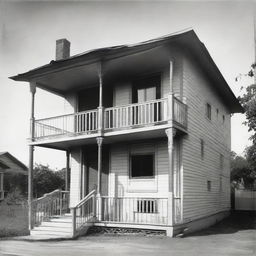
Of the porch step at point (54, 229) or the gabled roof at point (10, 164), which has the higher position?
the gabled roof at point (10, 164)

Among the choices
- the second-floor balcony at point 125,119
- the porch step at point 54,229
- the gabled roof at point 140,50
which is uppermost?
the gabled roof at point 140,50

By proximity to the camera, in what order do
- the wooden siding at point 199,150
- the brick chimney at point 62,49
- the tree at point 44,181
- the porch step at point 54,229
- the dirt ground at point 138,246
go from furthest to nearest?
the tree at point 44,181 < the brick chimney at point 62,49 < the wooden siding at point 199,150 < the porch step at point 54,229 < the dirt ground at point 138,246

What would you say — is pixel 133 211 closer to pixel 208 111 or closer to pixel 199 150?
pixel 199 150

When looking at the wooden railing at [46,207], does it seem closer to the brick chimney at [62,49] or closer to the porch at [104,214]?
the porch at [104,214]

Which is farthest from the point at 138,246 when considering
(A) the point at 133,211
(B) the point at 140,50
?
(B) the point at 140,50

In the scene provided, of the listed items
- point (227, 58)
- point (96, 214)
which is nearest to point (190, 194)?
point (96, 214)

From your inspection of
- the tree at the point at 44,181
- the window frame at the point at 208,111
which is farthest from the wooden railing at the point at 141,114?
the tree at the point at 44,181

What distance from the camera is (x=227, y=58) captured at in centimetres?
1012

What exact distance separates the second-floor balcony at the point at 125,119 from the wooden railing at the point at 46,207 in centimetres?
282

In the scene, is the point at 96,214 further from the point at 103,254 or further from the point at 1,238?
the point at 103,254

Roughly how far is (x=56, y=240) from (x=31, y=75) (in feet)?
25.9

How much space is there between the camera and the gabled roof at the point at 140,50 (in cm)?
1348

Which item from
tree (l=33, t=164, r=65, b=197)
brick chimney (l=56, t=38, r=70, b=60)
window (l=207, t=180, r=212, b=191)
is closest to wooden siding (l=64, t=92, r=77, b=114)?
brick chimney (l=56, t=38, r=70, b=60)

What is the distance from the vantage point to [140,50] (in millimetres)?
13766
